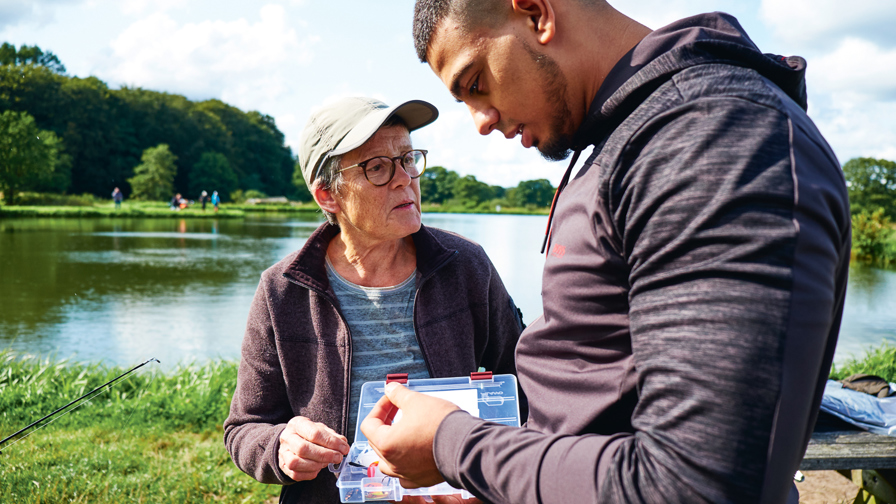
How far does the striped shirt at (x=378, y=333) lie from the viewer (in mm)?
2332

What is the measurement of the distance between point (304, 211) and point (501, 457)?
219 ft

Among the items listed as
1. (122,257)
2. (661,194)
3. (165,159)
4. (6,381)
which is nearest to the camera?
(661,194)

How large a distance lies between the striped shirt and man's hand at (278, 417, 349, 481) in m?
0.39

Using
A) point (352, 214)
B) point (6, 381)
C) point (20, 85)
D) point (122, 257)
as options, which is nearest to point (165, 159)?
point (20, 85)

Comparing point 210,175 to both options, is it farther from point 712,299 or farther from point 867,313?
point 712,299

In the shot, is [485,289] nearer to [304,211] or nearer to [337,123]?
[337,123]

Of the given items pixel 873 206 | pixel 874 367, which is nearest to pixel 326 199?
pixel 874 367

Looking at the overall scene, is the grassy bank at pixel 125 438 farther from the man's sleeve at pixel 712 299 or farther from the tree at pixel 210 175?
the tree at pixel 210 175

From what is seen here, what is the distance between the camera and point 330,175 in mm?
2498

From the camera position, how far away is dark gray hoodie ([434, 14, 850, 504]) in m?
0.77

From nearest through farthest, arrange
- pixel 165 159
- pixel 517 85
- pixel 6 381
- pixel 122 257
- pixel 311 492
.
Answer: pixel 517 85
pixel 311 492
pixel 6 381
pixel 122 257
pixel 165 159

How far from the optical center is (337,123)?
240cm

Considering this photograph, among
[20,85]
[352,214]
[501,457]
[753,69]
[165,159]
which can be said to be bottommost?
[501,457]

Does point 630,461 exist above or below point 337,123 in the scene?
below
